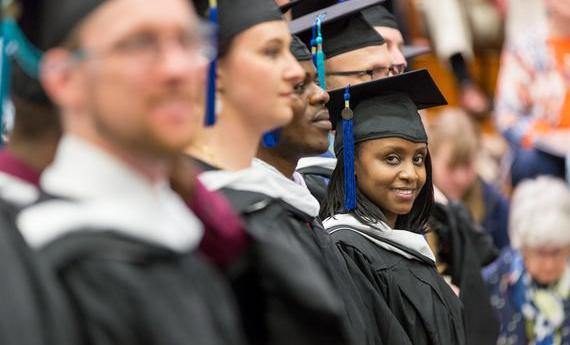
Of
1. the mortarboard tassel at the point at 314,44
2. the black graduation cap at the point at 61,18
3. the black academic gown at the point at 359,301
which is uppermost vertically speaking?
the black graduation cap at the point at 61,18

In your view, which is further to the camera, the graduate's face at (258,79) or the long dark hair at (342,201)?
the long dark hair at (342,201)

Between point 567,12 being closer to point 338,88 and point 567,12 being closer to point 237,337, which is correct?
point 338,88

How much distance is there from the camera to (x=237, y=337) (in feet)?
9.23

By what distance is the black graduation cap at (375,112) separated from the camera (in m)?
5.19

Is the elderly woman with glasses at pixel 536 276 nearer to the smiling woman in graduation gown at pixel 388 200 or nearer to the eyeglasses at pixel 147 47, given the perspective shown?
the smiling woman in graduation gown at pixel 388 200

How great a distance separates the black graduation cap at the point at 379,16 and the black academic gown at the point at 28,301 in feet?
11.3

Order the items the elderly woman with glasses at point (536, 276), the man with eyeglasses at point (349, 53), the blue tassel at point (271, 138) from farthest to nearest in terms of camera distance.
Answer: the elderly woman with glasses at point (536, 276) → the man with eyeglasses at point (349, 53) → the blue tassel at point (271, 138)

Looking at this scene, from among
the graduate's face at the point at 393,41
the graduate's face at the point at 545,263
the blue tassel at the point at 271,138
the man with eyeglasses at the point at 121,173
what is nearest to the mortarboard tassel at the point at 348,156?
the graduate's face at the point at 393,41

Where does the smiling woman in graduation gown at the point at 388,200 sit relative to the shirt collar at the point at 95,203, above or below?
below

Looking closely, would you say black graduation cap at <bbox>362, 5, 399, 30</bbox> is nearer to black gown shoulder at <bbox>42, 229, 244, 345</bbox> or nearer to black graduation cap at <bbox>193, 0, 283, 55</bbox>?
black graduation cap at <bbox>193, 0, 283, 55</bbox>

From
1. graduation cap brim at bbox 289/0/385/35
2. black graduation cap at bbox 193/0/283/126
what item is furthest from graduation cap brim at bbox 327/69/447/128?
black graduation cap at bbox 193/0/283/126

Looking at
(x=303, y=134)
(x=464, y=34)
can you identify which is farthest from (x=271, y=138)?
(x=464, y=34)

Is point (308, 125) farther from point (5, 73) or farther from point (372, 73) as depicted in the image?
point (5, 73)

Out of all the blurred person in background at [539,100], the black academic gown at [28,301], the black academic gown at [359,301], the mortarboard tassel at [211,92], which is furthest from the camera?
the blurred person in background at [539,100]
